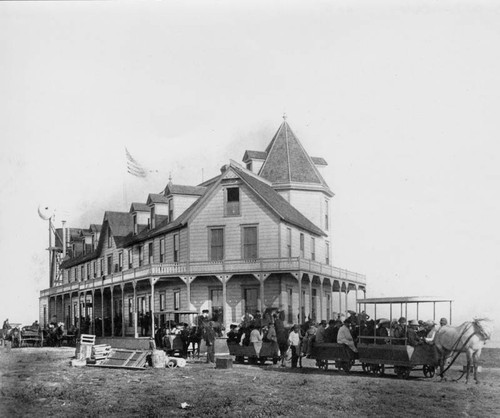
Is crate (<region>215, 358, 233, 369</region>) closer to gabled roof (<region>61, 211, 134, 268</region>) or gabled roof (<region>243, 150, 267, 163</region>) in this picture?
gabled roof (<region>243, 150, 267, 163</region>)

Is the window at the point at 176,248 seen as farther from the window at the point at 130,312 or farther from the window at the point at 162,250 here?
the window at the point at 130,312

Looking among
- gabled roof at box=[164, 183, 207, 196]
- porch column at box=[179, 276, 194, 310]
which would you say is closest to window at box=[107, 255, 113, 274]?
gabled roof at box=[164, 183, 207, 196]

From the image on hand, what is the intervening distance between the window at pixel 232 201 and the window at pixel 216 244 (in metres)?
1.12

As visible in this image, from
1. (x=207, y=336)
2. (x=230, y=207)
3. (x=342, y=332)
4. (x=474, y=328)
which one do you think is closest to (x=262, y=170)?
(x=230, y=207)

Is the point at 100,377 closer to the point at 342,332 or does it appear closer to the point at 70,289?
the point at 342,332

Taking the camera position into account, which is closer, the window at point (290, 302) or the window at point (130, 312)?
the window at point (290, 302)

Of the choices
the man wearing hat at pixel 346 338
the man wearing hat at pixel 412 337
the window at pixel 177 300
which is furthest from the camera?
A: the window at pixel 177 300

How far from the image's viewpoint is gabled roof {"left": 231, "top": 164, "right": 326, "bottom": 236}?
38344 millimetres

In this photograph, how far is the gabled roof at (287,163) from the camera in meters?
45.2

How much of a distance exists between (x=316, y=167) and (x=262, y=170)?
381cm

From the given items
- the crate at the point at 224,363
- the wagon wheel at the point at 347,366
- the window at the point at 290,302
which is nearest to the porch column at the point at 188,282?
the window at the point at 290,302

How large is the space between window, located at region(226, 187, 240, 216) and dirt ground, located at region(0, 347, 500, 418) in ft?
61.6

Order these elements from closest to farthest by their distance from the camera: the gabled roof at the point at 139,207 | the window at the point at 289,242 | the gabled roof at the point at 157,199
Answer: the window at the point at 289,242, the gabled roof at the point at 157,199, the gabled roof at the point at 139,207

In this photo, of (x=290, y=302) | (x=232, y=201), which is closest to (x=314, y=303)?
(x=290, y=302)
